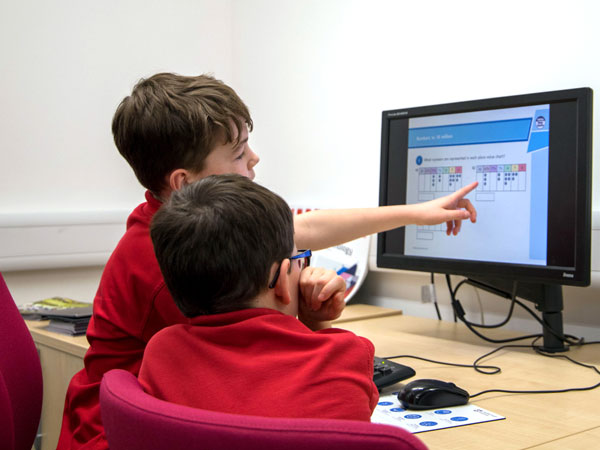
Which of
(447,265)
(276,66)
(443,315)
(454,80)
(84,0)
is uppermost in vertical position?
(84,0)

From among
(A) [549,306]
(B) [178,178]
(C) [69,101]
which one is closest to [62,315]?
(B) [178,178]

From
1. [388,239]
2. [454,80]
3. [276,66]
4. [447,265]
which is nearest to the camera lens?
[447,265]

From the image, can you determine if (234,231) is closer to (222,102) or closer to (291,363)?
(291,363)

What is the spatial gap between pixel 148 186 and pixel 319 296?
424mm

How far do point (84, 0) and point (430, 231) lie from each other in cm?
148

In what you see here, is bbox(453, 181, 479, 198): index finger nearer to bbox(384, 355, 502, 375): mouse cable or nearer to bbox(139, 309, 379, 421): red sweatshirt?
bbox(384, 355, 502, 375): mouse cable

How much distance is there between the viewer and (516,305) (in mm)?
1713

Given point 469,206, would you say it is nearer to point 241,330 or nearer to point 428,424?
point 428,424

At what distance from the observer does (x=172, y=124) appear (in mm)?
1119

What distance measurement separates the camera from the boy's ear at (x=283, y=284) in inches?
31.7

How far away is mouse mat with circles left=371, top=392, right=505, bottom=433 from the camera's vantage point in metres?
0.97

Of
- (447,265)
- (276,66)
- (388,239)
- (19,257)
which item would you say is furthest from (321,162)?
(19,257)

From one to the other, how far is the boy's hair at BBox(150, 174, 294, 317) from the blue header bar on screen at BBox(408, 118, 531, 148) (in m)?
0.79

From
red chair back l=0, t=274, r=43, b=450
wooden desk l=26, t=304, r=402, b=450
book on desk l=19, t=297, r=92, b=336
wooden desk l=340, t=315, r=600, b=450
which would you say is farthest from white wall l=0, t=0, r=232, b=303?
wooden desk l=340, t=315, r=600, b=450
